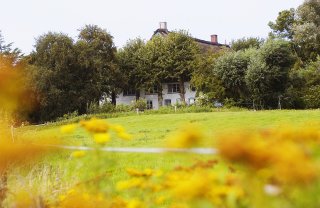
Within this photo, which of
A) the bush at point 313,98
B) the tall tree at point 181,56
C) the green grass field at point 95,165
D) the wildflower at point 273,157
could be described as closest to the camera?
the wildflower at point 273,157

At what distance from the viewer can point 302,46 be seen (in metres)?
34.7

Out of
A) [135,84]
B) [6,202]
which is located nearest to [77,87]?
[135,84]

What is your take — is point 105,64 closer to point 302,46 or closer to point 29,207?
point 302,46

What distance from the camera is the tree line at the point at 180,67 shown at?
2534 centimetres

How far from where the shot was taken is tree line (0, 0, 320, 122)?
25.3 metres

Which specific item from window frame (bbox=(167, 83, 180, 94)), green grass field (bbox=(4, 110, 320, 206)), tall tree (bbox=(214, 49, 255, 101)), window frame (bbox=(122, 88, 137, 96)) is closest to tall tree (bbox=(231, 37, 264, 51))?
window frame (bbox=(167, 83, 180, 94))

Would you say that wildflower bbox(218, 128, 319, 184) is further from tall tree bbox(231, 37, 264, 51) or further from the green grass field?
tall tree bbox(231, 37, 264, 51)

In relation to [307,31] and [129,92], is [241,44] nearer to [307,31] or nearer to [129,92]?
[307,31]

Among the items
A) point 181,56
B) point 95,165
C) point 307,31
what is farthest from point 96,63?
point 95,165

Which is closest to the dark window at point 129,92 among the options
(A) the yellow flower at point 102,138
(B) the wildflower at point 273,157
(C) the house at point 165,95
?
(C) the house at point 165,95

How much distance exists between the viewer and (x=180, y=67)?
3681 centimetres

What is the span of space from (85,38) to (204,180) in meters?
35.8

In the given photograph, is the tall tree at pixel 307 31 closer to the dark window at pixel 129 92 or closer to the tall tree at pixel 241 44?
the tall tree at pixel 241 44

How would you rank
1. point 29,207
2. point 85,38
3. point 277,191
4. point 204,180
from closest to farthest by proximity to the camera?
1. point 204,180
2. point 277,191
3. point 29,207
4. point 85,38
